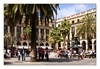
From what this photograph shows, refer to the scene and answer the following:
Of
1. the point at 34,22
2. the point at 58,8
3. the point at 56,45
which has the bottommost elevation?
the point at 56,45

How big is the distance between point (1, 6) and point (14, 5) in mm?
1858

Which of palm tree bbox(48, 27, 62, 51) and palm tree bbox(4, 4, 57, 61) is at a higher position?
palm tree bbox(4, 4, 57, 61)

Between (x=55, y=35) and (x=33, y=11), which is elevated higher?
(x=33, y=11)

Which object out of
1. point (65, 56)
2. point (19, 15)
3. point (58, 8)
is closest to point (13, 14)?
point (19, 15)

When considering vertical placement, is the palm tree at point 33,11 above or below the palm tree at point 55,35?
above

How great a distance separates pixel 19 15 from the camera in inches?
Answer: 761

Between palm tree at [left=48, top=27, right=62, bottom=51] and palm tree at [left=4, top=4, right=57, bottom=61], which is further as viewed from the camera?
palm tree at [left=48, top=27, right=62, bottom=51]

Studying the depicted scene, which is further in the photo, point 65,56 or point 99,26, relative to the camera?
point 65,56

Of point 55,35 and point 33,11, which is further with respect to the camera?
point 55,35

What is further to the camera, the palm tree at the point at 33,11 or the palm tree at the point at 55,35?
the palm tree at the point at 55,35

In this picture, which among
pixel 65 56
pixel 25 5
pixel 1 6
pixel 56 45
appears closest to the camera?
pixel 1 6

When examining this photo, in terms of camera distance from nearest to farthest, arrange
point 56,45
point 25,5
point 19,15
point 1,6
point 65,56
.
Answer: point 1,6, point 25,5, point 19,15, point 65,56, point 56,45
